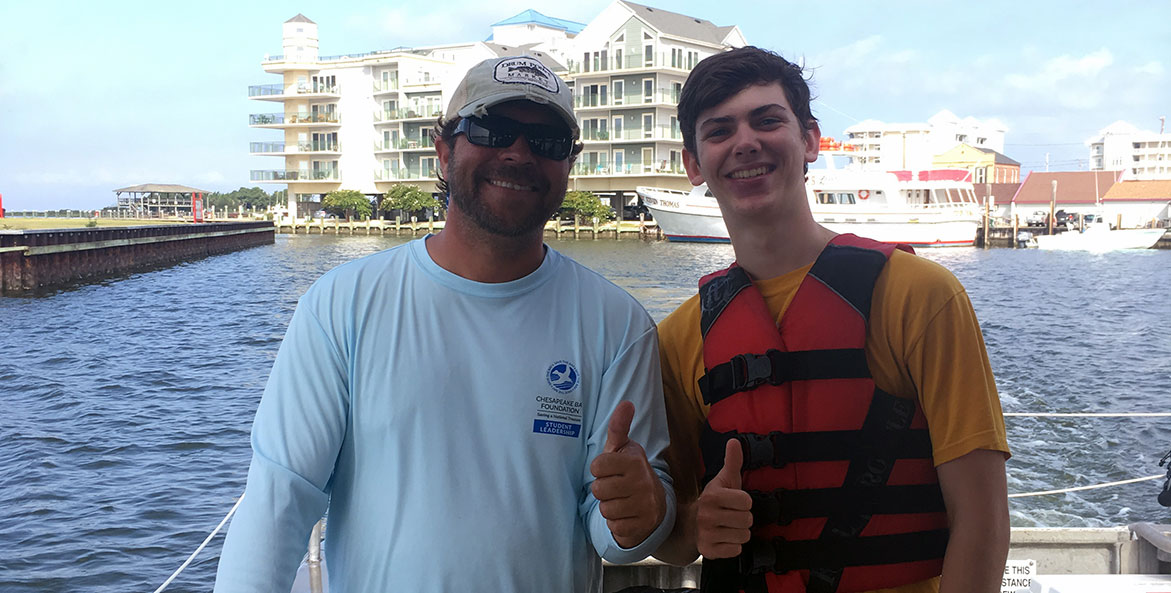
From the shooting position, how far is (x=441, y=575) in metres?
2.19

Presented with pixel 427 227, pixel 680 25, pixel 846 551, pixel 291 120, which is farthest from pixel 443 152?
pixel 291 120

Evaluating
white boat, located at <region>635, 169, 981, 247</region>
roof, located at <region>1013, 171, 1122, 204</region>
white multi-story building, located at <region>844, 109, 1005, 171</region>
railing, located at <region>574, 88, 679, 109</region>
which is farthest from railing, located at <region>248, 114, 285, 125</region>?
roof, located at <region>1013, 171, 1122, 204</region>

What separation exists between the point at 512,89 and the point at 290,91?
85510 mm

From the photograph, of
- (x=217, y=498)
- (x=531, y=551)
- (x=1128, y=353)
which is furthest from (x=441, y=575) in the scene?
(x=1128, y=353)

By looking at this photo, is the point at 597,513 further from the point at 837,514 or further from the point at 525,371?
the point at 837,514

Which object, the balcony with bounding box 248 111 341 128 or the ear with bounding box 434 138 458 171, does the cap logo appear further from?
the balcony with bounding box 248 111 341 128

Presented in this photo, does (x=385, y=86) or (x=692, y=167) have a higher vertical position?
(x=385, y=86)

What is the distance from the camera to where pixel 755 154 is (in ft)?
8.84

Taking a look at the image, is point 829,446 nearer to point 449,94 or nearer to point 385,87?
point 449,94

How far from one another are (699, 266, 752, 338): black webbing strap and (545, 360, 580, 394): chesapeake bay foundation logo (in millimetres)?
573

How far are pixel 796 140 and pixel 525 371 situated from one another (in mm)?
1120

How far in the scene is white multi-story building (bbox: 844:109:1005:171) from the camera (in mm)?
97938

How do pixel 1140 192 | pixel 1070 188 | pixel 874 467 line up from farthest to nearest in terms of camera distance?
pixel 1070 188 → pixel 1140 192 → pixel 874 467

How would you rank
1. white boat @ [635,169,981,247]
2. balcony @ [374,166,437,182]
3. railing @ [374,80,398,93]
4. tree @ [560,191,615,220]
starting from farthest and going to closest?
railing @ [374,80,398,93]
balcony @ [374,166,437,182]
tree @ [560,191,615,220]
white boat @ [635,169,981,247]
